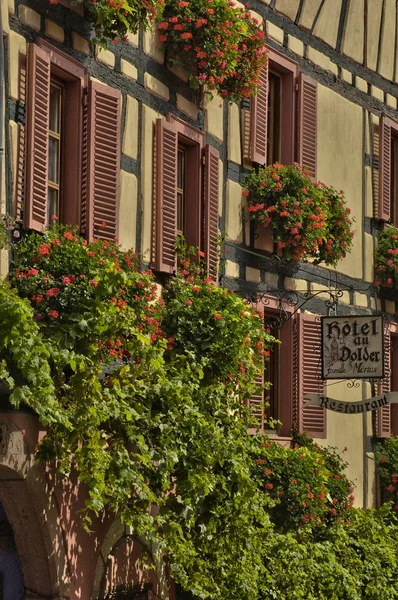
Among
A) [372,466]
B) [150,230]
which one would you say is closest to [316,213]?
[150,230]

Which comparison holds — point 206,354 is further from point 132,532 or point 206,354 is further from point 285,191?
point 285,191

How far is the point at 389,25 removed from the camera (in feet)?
53.5

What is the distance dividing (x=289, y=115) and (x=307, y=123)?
264mm

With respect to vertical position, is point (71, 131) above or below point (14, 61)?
below

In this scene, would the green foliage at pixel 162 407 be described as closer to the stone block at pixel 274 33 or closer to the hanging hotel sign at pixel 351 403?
the hanging hotel sign at pixel 351 403

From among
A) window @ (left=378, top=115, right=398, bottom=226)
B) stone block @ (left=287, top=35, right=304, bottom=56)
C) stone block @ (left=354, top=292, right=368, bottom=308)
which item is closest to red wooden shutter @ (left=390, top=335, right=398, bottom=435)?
stone block @ (left=354, top=292, right=368, bottom=308)

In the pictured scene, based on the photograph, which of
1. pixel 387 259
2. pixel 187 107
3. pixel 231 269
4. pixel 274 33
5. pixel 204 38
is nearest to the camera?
pixel 204 38

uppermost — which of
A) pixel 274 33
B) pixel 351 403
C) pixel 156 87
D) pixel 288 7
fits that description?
pixel 288 7

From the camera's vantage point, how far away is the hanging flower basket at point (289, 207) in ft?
42.3

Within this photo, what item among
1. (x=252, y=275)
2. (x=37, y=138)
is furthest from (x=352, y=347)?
(x=37, y=138)

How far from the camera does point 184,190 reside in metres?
12.1

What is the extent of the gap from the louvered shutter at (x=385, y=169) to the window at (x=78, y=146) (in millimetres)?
5657

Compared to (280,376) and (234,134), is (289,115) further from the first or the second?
(280,376)

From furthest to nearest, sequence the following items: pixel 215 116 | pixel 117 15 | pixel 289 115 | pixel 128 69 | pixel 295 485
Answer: pixel 289 115
pixel 215 116
pixel 295 485
pixel 128 69
pixel 117 15
